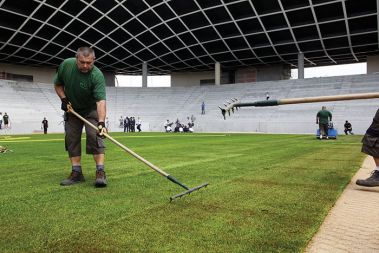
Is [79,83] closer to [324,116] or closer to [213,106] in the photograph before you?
[324,116]

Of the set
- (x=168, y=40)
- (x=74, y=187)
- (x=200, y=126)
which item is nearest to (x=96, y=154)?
(x=74, y=187)

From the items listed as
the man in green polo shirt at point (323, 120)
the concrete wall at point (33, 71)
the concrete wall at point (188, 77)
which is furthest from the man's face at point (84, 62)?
the concrete wall at point (188, 77)

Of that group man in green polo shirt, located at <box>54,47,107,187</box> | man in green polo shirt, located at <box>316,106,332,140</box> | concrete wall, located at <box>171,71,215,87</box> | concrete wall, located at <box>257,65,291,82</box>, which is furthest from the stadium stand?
man in green polo shirt, located at <box>54,47,107,187</box>

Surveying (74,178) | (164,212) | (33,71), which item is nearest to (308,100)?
(164,212)

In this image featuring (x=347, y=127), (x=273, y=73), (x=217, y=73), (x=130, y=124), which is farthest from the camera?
(x=273, y=73)

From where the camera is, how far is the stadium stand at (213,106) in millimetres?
37094

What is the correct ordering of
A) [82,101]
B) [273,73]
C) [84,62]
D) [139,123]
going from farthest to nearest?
1. [273,73]
2. [139,123]
3. [82,101]
4. [84,62]

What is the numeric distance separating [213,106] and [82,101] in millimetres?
42779

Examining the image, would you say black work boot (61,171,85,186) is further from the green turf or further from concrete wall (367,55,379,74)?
concrete wall (367,55,379,74)

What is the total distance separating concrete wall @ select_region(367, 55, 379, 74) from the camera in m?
50.5

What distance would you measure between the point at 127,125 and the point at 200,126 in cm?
882

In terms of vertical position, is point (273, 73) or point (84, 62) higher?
point (273, 73)

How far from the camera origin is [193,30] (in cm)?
4816

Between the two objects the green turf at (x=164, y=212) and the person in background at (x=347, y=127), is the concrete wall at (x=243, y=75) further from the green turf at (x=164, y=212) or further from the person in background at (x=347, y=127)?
the green turf at (x=164, y=212)
